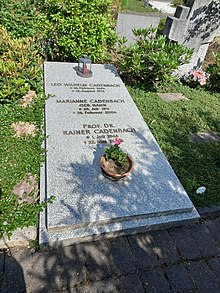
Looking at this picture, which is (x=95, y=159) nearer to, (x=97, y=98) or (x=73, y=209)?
(x=73, y=209)

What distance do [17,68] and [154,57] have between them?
303cm

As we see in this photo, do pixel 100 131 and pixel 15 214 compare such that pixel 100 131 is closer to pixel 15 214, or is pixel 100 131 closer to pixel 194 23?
pixel 15 214

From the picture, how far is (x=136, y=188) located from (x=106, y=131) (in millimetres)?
1274

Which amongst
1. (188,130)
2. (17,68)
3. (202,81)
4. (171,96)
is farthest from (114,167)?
(202,81)

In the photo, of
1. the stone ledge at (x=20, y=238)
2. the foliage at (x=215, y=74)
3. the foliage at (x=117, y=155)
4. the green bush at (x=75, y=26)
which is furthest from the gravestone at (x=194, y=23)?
the stone ledge at (x=20, y=238)

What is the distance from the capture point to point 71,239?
2645mm

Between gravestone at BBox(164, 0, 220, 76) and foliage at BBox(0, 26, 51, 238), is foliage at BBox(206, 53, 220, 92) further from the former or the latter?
A: foliage at BBox(0, 26, 51, 238)

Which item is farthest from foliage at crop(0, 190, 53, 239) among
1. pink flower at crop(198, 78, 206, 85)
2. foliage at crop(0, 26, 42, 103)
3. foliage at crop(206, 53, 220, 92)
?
foliage at crop(206, 53, 220, 92)

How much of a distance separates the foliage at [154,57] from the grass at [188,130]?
545mm

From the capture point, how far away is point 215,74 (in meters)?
6.26

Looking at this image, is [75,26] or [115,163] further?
[75,26]

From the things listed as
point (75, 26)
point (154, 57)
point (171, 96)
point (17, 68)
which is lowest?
point (171, 96)

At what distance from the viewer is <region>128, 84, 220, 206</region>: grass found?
3.69 metres

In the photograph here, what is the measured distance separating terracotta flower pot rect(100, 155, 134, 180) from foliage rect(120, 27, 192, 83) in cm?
302
